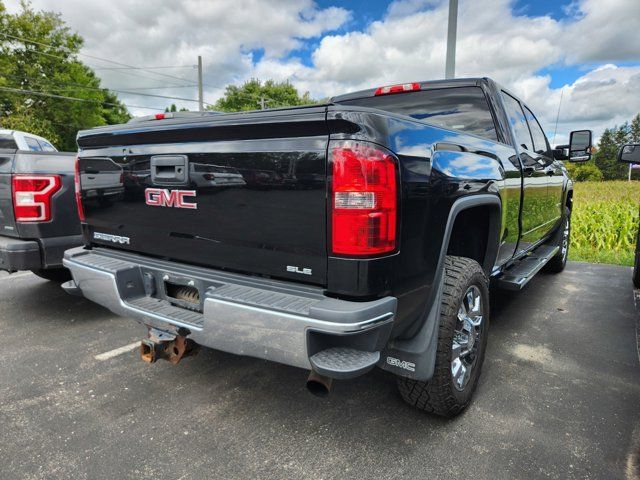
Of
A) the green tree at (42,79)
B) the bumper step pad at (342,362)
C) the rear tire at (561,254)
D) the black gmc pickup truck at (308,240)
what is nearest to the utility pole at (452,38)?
the rear tire at (561,254)

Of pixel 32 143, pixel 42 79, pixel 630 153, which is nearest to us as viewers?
pixel 630 153

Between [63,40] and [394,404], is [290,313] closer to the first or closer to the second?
[394,404]

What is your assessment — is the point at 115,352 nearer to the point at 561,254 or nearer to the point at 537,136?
the point at 537,136

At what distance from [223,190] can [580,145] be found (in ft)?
13.8

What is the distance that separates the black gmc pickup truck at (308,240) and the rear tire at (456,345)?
0.4 inches

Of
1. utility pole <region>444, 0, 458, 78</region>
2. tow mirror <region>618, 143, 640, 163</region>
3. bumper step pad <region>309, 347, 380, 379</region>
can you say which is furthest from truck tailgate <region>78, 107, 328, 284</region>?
utility pole <region>444, 0, 458, 78</region>

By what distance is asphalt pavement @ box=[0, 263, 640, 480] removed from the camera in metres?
2.17

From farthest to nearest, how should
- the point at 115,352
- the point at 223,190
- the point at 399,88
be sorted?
the point at 399,88, the point at 115,352, the point at 223,190

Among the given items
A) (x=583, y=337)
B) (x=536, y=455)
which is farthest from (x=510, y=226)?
(x=536, y=455)

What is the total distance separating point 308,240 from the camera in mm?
1963

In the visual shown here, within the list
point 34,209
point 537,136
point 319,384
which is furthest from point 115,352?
point 537,136

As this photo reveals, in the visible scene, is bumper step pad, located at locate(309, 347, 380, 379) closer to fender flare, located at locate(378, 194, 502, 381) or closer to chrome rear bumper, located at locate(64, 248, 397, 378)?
chrome rear bumper, located at locate(64, 248, 397, 378)

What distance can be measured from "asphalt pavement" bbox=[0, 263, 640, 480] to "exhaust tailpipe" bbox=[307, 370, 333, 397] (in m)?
0.42

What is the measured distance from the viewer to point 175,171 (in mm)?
2359
